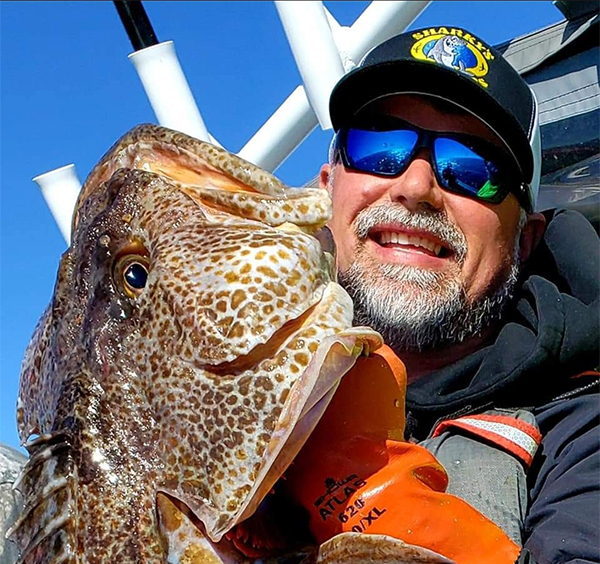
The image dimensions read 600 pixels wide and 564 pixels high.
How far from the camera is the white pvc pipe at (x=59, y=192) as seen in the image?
17.7ft

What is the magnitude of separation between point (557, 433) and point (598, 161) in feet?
8.23

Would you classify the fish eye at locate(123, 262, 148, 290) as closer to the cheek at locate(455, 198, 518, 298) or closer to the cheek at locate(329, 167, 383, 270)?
the cheek at locate(329, 167, 383, 270)

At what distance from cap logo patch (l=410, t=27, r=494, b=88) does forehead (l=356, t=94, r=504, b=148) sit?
15 centimetres

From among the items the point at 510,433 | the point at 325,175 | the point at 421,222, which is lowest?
the point at 510,433

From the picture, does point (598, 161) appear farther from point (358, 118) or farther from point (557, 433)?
point (557, 433)

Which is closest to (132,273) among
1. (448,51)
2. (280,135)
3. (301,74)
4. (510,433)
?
(510,433)

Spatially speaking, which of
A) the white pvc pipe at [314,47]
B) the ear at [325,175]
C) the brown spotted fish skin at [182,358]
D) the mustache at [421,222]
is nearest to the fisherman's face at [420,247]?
the mustache at [421,222]

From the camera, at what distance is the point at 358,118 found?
141 inches

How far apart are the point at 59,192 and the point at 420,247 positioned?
2928 millimetres

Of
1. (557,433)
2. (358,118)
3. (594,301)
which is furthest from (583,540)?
(358,118)

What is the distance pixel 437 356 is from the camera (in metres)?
3.55

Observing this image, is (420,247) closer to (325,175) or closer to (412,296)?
(412,296)

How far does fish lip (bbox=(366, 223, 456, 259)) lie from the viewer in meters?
3.31

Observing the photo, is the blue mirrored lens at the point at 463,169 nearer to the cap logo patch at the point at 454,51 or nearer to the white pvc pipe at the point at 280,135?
the cap logo patch at the point at 454,51
